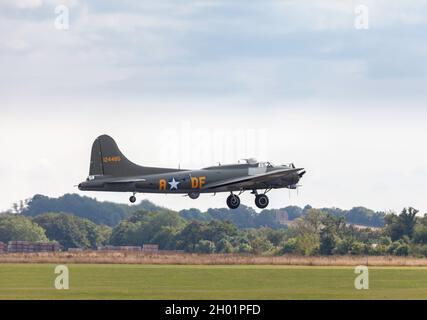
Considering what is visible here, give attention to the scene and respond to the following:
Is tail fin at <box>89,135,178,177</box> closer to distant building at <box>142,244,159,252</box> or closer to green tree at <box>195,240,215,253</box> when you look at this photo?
green tree at <box>195,240,215,253</box>

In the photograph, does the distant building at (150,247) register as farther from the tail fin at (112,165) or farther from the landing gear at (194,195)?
the landing gear at (194,195)

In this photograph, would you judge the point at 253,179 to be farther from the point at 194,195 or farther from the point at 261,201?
the point at 194,195

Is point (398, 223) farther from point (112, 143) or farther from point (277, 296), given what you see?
point (277, 296)

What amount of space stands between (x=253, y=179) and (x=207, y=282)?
11222mm

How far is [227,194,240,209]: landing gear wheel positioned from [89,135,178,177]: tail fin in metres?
5.96

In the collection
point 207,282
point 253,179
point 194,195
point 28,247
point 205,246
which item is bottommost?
point 207,282

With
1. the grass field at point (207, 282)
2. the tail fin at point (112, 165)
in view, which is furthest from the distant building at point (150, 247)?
the tail fin at point (112, 165)

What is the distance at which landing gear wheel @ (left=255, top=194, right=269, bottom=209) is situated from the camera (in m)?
117

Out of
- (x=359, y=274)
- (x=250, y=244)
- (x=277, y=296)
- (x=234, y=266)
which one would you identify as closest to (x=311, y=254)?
(x=250, y=244)

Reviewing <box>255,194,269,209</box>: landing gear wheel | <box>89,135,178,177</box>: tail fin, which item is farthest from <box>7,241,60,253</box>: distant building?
<box>255,194,269,209</box>: landing gear wheel

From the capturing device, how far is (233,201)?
387 ft

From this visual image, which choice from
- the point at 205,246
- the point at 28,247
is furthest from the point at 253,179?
the point at 28,247
